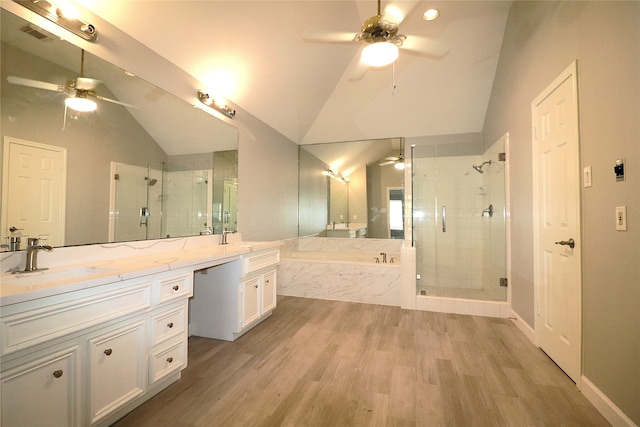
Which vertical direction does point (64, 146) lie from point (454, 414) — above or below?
above

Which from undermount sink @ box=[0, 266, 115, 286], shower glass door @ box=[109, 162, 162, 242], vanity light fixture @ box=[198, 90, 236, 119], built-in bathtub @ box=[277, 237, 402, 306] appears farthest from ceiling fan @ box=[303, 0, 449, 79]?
built-in bathtub @ box=[277, 237, 402, 306]

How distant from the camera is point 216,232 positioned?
2.89 metres

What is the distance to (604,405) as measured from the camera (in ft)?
5.11

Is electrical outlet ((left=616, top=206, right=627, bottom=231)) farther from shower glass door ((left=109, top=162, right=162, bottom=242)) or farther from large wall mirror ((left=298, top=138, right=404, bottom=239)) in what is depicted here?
large wall mirror ((left=298, top=138, right=404, bottom=239))

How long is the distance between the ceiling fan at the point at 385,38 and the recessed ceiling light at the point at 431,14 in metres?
1.06

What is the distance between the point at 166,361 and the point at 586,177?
284 cm

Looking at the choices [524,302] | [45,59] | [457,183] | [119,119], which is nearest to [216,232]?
[119,119]

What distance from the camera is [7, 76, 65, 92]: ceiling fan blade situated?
1.39 m

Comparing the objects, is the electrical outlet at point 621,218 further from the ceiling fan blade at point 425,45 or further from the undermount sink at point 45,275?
the undermount sink at point 45,275

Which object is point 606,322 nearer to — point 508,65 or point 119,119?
point 508,65

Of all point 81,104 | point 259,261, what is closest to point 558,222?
point 259,261

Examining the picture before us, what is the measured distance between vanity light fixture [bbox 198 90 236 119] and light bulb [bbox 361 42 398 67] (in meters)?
1.54

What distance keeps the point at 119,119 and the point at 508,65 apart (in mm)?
3797

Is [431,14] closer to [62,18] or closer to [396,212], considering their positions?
[396,212]
